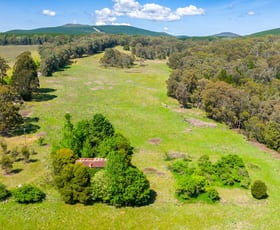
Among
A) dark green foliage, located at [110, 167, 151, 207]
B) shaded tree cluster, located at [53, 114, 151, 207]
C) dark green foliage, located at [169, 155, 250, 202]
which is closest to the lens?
dark green foliage, located at [110, 167, 151, 207]

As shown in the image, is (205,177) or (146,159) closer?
(205,177)

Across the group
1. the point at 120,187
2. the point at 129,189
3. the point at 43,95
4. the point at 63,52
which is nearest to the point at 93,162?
the point at 120,187

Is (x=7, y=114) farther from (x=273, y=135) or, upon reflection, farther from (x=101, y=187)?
(x=273, y=135)

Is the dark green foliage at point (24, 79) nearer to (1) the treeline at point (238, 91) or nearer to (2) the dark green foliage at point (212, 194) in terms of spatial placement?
Result: (1) the treeline at point (238, 91)

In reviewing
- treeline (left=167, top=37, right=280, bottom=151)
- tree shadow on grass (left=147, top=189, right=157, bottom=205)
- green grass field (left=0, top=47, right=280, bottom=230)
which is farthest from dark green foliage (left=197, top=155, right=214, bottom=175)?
treeline (left=167, top=37, right=280, bottom=151)

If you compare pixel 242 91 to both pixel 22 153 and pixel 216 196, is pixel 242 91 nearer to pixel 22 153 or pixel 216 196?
pixel 216 196

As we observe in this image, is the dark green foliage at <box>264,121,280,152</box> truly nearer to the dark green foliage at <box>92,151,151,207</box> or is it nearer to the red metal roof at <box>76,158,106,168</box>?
the dark green foliage at <box>92,151,151,207</box>
